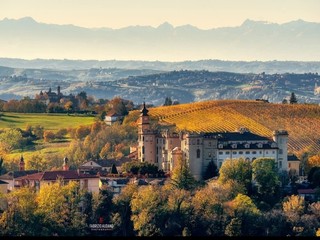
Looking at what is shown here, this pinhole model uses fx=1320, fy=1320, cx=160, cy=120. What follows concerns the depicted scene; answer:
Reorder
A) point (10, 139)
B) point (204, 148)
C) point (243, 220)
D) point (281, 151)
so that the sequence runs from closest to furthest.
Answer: point (243, 220) → point (204, 148) → point (281, 151) → point (10, 139)

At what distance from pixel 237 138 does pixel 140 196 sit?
13.2 m

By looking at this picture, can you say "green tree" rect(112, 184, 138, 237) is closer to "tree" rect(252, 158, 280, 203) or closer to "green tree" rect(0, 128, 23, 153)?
"tree" rect(252, 158, 280, 203)

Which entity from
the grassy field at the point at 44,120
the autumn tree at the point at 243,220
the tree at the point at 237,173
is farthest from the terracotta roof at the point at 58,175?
the grassy field at the point at 44,120

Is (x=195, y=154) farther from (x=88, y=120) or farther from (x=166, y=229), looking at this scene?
(x=88, y=120)

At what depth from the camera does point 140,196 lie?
6875cm

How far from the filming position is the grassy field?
374 ft

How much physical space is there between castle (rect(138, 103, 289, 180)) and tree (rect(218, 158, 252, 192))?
3.77 meters

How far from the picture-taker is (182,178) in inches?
2862

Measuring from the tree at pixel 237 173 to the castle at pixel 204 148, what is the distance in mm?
3773

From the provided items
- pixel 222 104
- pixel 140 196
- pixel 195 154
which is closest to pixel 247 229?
pixel 140 196

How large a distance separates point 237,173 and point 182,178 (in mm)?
3045

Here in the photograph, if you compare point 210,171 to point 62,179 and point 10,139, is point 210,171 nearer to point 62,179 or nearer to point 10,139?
point 62,179

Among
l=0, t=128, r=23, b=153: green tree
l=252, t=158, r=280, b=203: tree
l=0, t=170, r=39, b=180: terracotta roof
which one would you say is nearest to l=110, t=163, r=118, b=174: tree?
l=0, t=170, r=39, b=180: terracotta roof

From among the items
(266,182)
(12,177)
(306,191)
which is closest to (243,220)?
(266,182)
